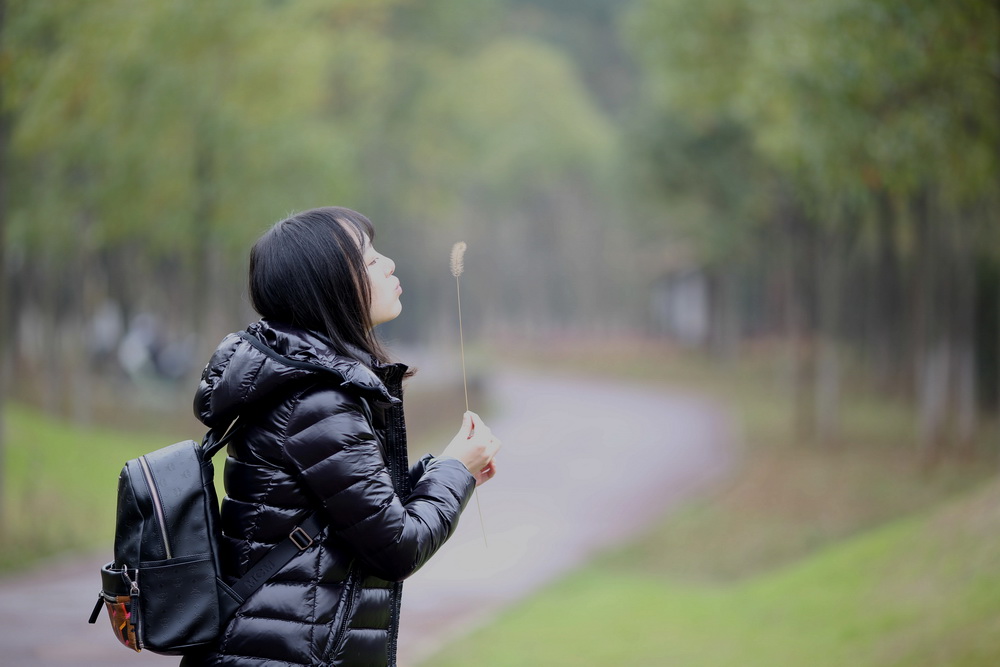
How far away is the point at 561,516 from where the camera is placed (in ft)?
53.9

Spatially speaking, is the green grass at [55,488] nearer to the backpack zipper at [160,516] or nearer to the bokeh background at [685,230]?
the bokeh background at [685,230]

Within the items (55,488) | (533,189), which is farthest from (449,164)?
(533,189)

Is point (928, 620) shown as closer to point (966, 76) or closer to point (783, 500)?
point (966, 76)

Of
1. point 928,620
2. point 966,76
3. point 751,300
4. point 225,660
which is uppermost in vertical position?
point 966,76

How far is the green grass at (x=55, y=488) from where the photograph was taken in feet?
38.9

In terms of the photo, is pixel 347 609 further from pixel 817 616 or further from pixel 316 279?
pixel 817 616

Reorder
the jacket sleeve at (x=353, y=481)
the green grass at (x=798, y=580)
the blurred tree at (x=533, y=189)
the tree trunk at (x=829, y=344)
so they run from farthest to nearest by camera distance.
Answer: the blurred tree at (x=533, y=189), the tree trunk at (x=829, y=344), the green grass at (x=798, y=580), the jacket sleeve at (x=353, y=481)

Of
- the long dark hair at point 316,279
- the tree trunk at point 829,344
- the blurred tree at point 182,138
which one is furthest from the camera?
the tree trunk at point 829,344

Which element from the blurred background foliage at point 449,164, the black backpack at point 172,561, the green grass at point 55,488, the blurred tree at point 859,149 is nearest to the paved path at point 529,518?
the green grass at point 55,488

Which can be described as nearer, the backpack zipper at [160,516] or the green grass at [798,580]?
the backpack zipper at [160,516]

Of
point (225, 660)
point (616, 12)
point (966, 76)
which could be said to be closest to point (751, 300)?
point (616, 12)

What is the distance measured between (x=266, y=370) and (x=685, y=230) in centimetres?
3059

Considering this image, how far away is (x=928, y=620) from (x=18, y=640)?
6.50 metres

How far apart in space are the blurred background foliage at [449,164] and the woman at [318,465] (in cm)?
120
